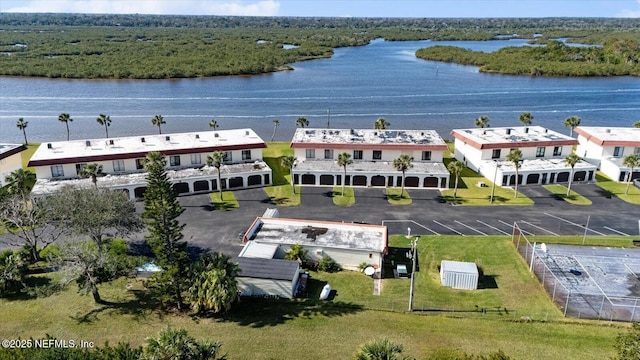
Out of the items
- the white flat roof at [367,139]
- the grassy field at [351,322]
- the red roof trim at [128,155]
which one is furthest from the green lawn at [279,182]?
the grassy field at [351,322]

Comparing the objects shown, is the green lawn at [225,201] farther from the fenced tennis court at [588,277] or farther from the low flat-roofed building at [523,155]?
the low flat-roofed building at [523,155]

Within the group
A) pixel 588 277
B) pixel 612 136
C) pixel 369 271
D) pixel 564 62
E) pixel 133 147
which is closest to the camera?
pixel 588 277

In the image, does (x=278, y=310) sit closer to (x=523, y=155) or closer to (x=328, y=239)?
(x=328, y=239)

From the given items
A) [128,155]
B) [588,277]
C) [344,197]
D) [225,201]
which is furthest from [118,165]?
[588,277]

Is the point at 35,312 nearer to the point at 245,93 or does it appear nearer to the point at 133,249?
the point at 133,249

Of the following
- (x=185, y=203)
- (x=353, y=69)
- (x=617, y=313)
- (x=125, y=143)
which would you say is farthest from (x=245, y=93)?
(x=617, y=313)

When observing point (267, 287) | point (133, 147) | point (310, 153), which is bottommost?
point (267, 287)
